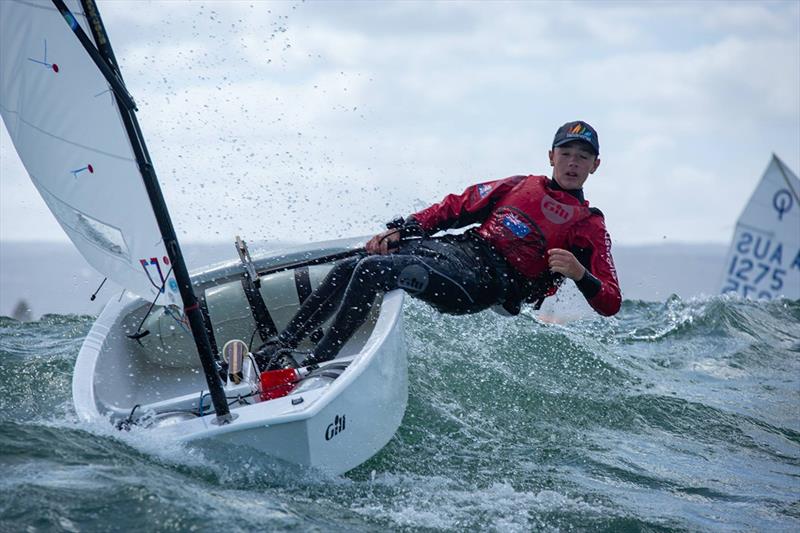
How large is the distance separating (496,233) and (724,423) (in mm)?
1754

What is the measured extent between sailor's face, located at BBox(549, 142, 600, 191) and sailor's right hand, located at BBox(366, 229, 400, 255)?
75 cm

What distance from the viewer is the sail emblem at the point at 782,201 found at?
39.5 ft

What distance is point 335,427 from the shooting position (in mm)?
2941

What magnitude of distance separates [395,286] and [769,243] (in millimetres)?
9486

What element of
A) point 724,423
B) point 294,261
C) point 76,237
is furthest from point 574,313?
point 76,237

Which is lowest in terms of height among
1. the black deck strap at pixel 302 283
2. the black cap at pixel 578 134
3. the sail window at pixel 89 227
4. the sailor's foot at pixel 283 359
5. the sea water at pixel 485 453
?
the sea water at pixel 485 453

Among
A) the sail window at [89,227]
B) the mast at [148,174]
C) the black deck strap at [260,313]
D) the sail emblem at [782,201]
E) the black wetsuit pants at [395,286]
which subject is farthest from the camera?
the sail emblem at [782,201]

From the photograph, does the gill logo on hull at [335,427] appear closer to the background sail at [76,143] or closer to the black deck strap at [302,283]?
the background sail at [76,143]

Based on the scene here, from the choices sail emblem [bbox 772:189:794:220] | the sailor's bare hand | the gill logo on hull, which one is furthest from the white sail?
the gill logo on hull

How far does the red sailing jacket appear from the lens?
3.79 metres

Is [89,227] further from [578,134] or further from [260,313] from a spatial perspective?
[578,134]

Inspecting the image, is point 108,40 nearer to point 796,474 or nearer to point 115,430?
point 115,430

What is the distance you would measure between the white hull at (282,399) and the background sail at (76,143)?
0.49 metres

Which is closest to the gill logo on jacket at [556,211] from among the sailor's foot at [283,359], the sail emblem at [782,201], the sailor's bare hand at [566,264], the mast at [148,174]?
the sailor's bare hand at [566,264]
